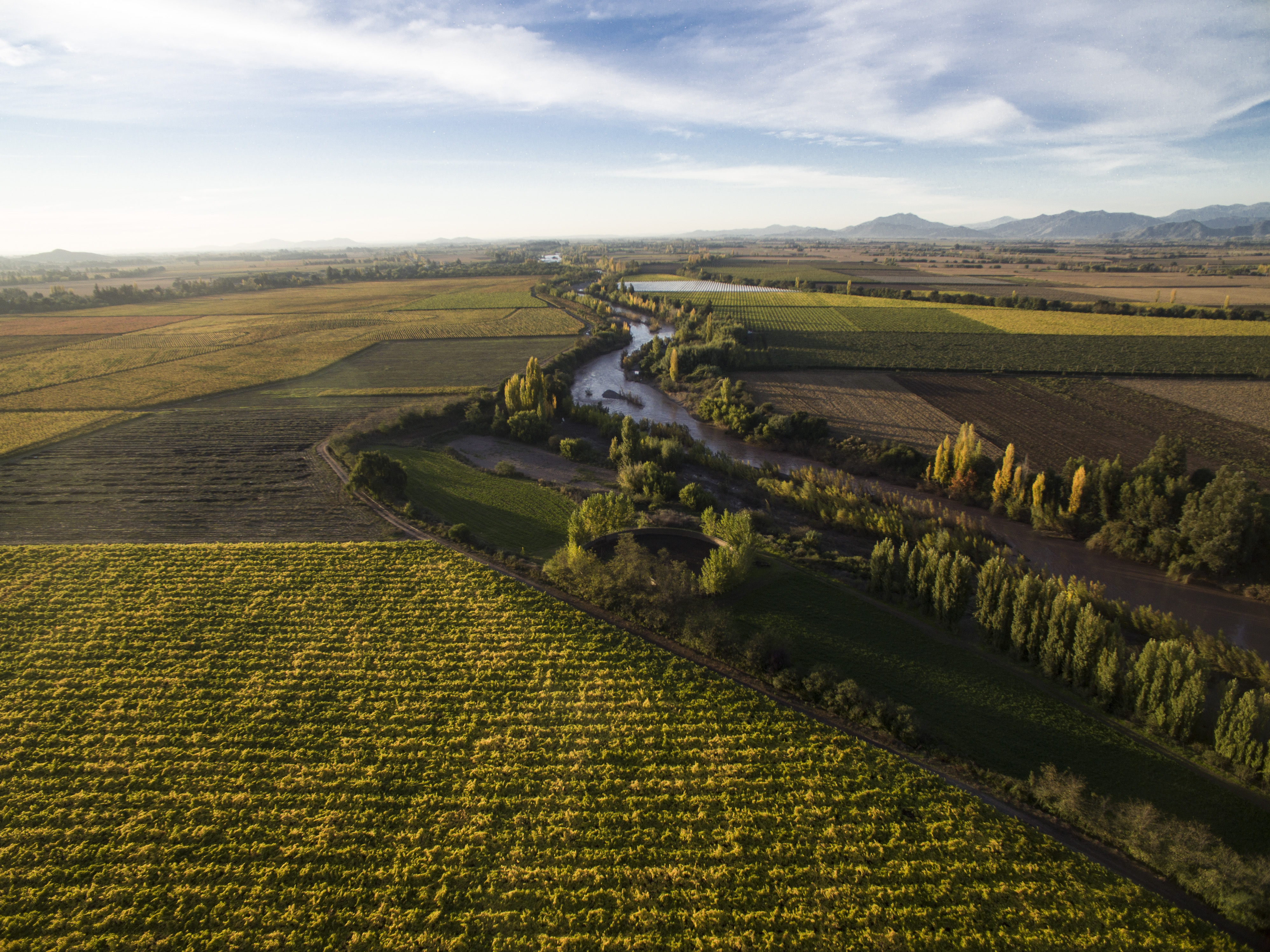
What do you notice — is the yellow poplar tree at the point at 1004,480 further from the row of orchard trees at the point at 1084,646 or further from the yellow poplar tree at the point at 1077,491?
the row of orchard trees at the point at 1084,646

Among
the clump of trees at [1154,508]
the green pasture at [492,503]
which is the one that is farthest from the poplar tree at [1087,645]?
the green pasture at [492,503]

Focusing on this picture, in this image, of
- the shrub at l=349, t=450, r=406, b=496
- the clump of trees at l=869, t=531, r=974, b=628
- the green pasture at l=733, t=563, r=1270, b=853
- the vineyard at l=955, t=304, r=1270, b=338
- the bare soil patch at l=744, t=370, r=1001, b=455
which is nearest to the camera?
the green pasture at l=733, t=563, r=1270, b=853

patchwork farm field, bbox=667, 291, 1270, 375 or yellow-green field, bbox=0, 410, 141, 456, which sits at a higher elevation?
patchwork farm field, bbox=667, 291, 1270, 375

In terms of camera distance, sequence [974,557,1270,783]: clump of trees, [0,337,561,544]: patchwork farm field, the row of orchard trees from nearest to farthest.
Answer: [974,557,1270,783]: clump of trees < the row of orchard trees < [0,337,561,544]: patchwork farm field

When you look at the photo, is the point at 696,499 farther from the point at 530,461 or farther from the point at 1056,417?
the point at 1056,417

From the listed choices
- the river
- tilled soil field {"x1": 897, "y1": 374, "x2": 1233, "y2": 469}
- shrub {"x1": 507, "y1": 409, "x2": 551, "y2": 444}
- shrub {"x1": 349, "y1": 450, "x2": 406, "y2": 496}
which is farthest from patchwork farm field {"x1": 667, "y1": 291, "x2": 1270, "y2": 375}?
shrub {"x1": 349, "y1": 450, "x2": 406, "y2": 496}

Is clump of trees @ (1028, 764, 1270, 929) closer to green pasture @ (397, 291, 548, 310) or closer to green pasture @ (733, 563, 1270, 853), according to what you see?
green pasture @ (733, 563, 1270, 853)

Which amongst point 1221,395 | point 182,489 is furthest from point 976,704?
point 1221,395
